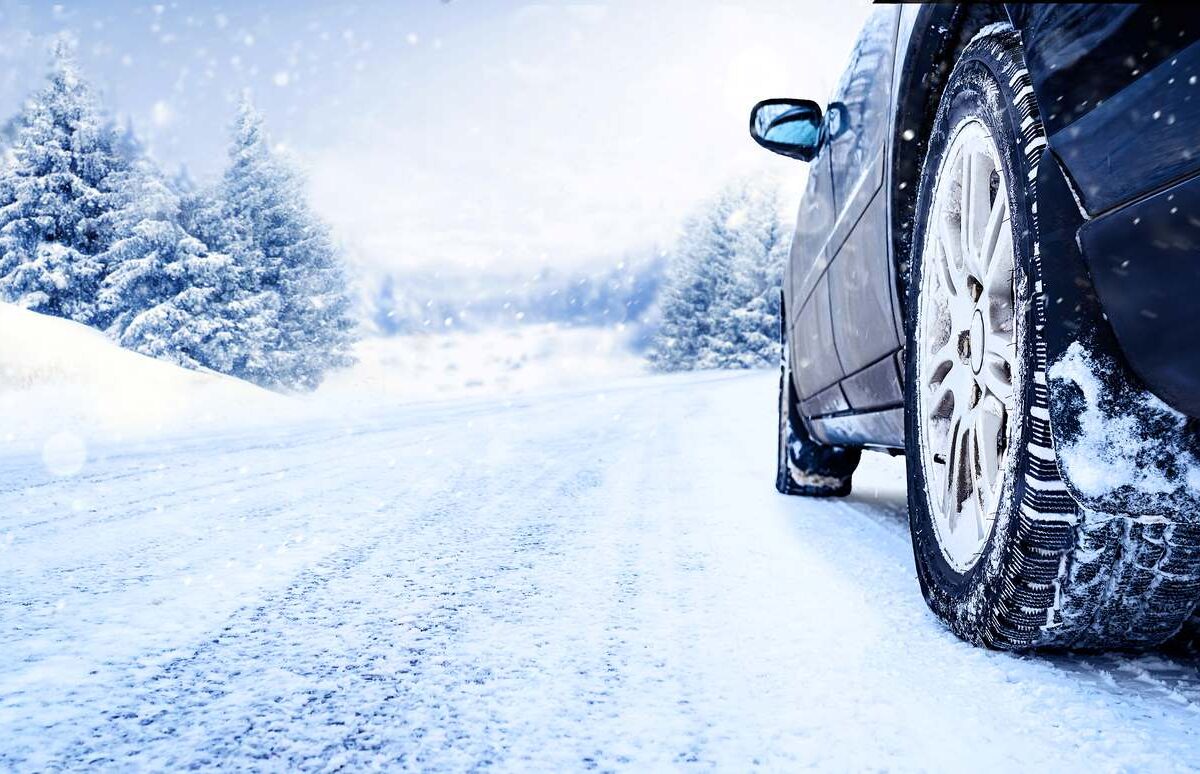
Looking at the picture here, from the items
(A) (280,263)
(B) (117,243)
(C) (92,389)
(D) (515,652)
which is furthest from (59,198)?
(D) (515,652)

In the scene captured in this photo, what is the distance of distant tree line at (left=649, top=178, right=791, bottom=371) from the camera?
123ft

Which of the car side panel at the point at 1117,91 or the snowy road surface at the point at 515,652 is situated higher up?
the car side panel at the point at 1117,91

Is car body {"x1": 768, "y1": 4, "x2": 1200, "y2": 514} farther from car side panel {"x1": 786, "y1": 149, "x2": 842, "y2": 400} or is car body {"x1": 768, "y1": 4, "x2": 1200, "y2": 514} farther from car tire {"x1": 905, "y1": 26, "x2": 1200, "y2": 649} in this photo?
car side panel {"x1": 786, "y1": 149, "x2": 842, "y2": 400}

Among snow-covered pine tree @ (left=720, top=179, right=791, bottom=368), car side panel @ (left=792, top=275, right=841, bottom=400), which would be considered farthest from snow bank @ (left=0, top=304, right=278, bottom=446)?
snow-covered pine tree @ (left=720, top=179, right=791, bottom=368)

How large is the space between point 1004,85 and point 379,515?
7.53ft

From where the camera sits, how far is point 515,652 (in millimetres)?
1400

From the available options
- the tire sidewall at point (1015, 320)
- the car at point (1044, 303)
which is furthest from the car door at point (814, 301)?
the tire sidewall at point (1015, 320)

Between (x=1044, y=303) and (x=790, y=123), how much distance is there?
1.84 m

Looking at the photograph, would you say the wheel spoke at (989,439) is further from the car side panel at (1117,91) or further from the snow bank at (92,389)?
the snow bank at (92,389)

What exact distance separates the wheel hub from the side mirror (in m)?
1.28

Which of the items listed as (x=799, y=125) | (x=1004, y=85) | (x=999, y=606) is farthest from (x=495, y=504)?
(x=1004, y=85)

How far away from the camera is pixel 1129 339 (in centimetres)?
98

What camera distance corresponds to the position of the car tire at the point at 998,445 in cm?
113

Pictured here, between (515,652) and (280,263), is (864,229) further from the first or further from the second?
(280,263)
